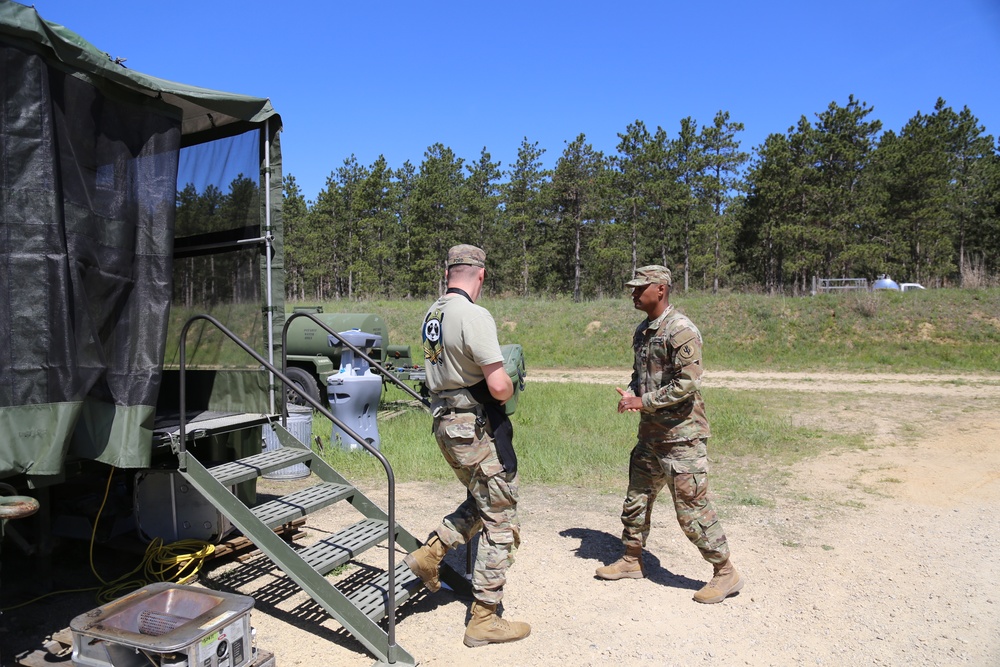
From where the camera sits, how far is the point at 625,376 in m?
17.5

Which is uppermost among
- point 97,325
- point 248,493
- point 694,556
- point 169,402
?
point 97,325

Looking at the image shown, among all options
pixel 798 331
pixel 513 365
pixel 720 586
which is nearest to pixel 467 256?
pixel 720 586

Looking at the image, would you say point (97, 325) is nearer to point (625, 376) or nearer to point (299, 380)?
point (299, 380)

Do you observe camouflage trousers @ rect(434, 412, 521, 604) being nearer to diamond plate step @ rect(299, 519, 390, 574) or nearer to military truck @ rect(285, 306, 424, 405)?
diamond plate step @ rect(299, 519, 390, 574)

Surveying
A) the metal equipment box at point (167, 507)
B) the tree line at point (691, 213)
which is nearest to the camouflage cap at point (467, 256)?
the metal equipment box at point (167, 507)

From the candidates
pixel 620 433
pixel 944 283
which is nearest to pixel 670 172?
pixel 944 283

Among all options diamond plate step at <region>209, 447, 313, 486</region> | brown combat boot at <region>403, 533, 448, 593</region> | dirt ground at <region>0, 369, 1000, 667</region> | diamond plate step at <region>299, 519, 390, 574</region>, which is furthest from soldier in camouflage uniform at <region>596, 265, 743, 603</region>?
diamond plate step at <region>209, 447, 313, 486</region>

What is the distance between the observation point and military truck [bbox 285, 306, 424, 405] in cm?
1045

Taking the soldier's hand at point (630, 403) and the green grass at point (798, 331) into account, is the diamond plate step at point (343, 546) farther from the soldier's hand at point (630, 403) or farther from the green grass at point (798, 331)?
the green grass at point (798, 331)

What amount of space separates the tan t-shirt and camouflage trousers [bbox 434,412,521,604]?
143 mm

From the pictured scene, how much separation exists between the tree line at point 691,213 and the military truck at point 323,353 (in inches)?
756

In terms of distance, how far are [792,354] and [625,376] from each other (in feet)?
18.4

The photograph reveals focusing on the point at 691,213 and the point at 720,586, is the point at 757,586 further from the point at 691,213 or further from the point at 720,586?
the point at 691,213

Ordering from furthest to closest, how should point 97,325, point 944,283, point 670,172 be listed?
point 670,172
point 944,283
point 97,325
